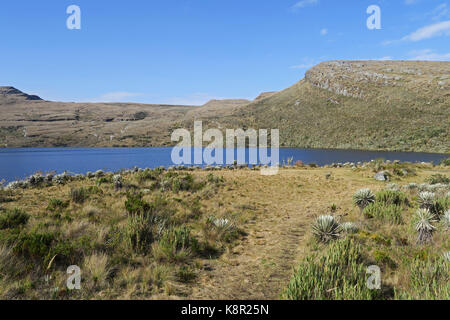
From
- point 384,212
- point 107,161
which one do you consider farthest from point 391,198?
point 107,161

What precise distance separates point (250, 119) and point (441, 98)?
50.3 m

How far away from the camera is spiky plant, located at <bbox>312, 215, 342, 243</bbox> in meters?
5.98

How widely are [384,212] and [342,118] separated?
227ft

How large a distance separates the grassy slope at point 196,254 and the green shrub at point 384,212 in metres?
0.24

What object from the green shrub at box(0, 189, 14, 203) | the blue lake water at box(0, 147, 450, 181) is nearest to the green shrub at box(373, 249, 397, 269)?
the green shrub at box(0, 189, 14, 203)

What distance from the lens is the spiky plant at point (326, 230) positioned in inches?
236

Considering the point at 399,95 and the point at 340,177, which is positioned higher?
the point at 399,95

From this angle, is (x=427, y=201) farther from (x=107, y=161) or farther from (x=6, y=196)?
(x=107, y=161)

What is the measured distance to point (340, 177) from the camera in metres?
17.1

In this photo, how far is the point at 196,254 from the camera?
5496 mm
